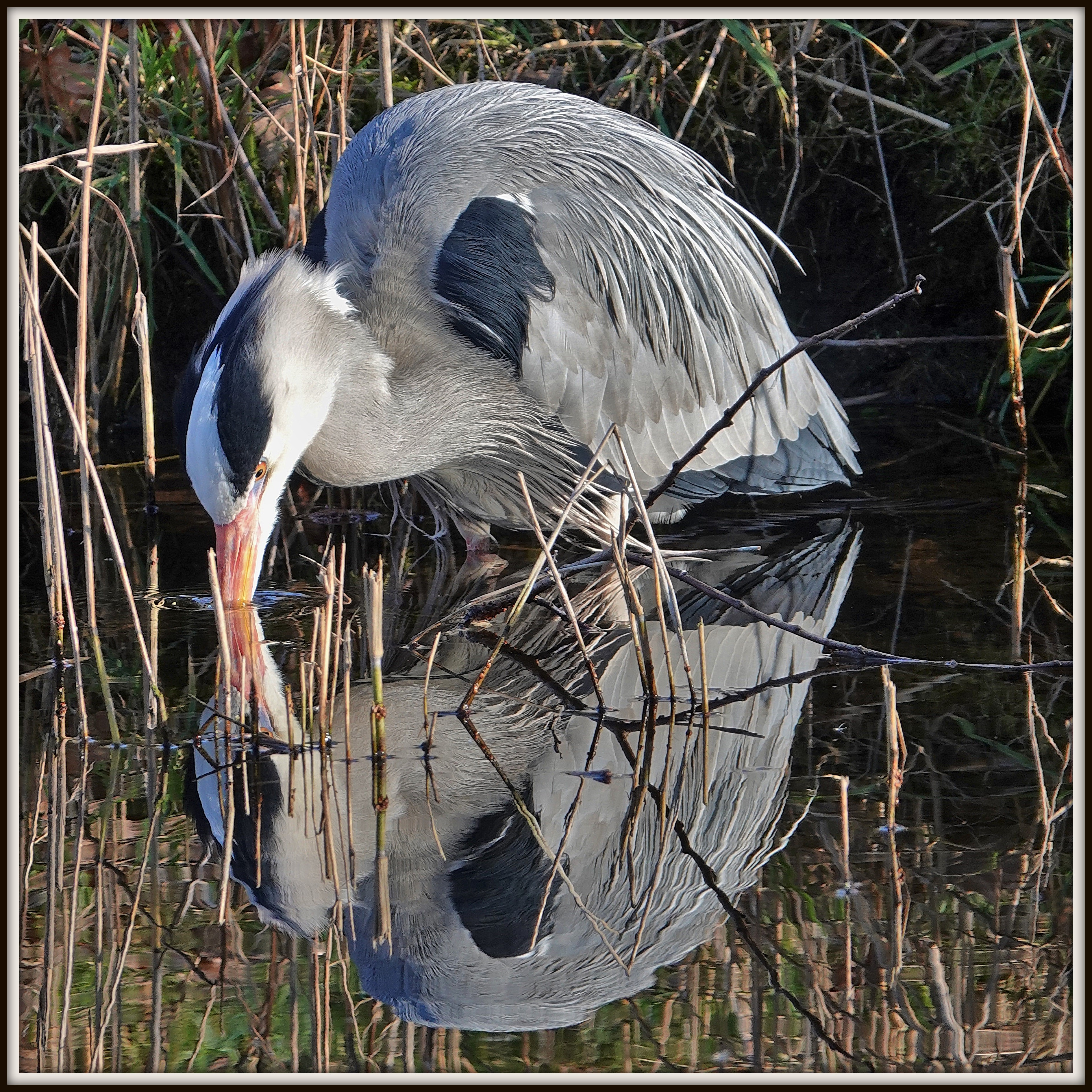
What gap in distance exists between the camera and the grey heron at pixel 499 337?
3.65m

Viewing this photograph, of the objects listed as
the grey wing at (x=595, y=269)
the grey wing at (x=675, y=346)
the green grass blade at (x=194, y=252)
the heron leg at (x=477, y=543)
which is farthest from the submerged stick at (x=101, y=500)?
the green grass blade at (x=194, y=252)

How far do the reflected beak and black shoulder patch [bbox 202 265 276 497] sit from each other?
0.07 meters

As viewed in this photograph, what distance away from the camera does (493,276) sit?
401cm

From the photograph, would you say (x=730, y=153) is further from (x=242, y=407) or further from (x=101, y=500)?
(x=101, y=500)

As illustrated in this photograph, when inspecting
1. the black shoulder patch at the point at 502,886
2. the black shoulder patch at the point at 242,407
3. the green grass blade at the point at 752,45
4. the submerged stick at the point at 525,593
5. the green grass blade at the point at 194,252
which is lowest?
the black shoulder patch at the point at 502,886

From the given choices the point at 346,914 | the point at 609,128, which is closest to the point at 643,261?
the point at 609,128

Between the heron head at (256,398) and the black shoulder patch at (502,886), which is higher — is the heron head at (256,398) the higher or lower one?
the higher one

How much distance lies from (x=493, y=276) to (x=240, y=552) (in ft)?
3.51

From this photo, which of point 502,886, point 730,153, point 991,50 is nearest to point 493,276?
point 502,886

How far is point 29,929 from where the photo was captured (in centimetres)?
241

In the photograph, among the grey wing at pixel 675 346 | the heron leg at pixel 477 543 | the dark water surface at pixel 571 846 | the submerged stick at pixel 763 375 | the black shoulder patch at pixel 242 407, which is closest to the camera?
the dark water surface at pixel 571 846

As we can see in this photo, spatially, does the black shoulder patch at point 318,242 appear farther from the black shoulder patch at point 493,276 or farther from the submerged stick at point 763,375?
the submerged stick at point 763,375

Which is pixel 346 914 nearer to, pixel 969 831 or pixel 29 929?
pixel 29 929

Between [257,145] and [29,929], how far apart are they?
355 centimetres
